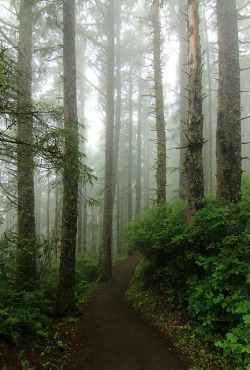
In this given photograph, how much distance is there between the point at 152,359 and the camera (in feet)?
13.0

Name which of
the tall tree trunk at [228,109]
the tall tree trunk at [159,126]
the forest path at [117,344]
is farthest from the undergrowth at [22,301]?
A: the tall tree trunk at [228,109]

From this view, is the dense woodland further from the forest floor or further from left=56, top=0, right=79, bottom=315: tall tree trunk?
the forest floor

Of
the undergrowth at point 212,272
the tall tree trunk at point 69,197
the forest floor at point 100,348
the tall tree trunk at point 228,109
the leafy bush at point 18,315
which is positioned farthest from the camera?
the tall tree trunk at point 228,109

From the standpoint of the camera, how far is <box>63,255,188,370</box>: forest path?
151 inches

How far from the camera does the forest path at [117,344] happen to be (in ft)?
12.6

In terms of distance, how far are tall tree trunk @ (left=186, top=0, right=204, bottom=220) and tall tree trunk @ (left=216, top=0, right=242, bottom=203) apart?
3.06 ft

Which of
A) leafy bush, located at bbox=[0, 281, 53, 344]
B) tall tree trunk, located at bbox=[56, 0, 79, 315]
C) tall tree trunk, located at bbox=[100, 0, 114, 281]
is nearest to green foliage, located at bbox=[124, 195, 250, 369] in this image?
tall tree trunk, located at bbox=[56, 0, 79, 315]

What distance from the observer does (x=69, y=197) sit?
5.55m

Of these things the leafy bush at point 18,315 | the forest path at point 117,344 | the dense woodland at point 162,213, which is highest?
the dense woodland at point 162,213

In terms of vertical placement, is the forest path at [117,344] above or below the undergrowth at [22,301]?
below

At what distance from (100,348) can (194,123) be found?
6.06m

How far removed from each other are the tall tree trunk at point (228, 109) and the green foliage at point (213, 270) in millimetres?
877

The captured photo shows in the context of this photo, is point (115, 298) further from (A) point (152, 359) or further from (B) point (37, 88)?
(B) point (37, 88)

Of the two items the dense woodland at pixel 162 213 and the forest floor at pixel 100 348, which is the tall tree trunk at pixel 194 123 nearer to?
the dense woodland at pixel 162 213
